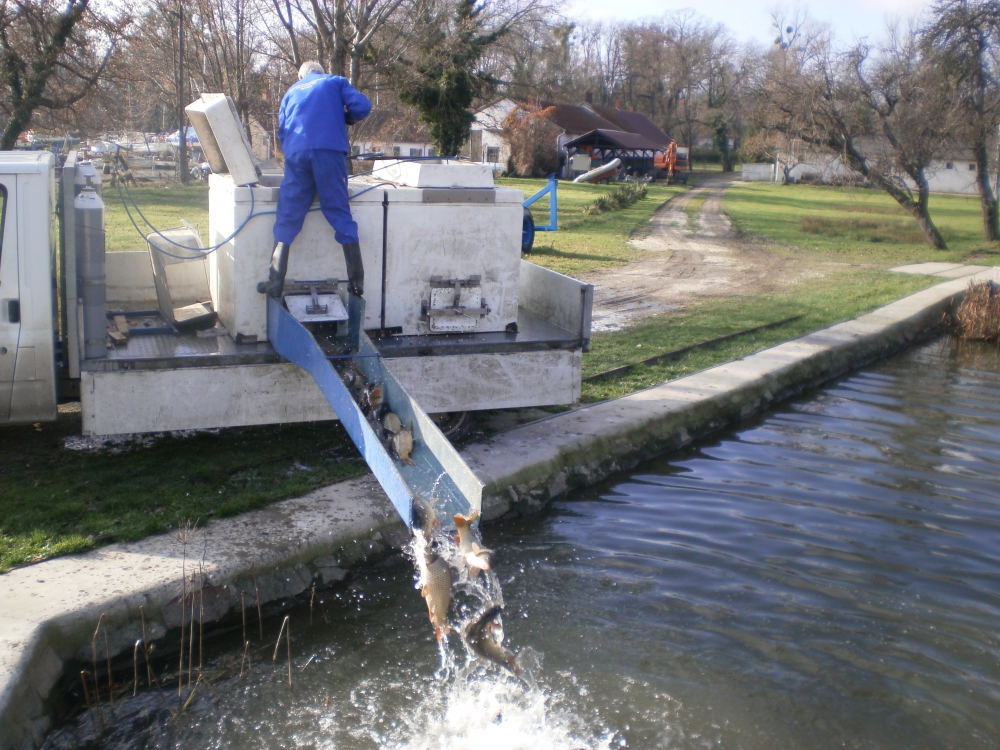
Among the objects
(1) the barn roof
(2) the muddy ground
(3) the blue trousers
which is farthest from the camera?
(1) the barn roof

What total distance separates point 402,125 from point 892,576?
44.1 m

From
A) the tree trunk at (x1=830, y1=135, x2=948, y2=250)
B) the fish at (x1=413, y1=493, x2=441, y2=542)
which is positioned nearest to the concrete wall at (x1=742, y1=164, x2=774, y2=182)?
the tree trunk at (x1=830, y1=135, x2=948, y2=250)

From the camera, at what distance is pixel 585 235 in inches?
870

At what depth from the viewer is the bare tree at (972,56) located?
23000mm

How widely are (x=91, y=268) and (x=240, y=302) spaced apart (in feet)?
2.98

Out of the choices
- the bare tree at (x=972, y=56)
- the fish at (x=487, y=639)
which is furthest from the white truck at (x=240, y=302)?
the bare tree at (x=972, y=56)

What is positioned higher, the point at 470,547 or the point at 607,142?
the point at 607,142

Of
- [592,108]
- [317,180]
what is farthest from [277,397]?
[592,108]

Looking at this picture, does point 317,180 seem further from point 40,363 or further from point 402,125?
point 402,125

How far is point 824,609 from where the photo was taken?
202 inches

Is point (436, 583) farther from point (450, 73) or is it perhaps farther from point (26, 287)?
point (450, 73)

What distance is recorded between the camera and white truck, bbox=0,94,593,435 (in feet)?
17.7

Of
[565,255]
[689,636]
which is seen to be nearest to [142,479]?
[689,636]

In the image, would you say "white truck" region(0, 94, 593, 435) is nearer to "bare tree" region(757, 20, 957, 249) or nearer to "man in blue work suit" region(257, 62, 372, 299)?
"man in blue work suit" region(257, 62, 372, 299)
